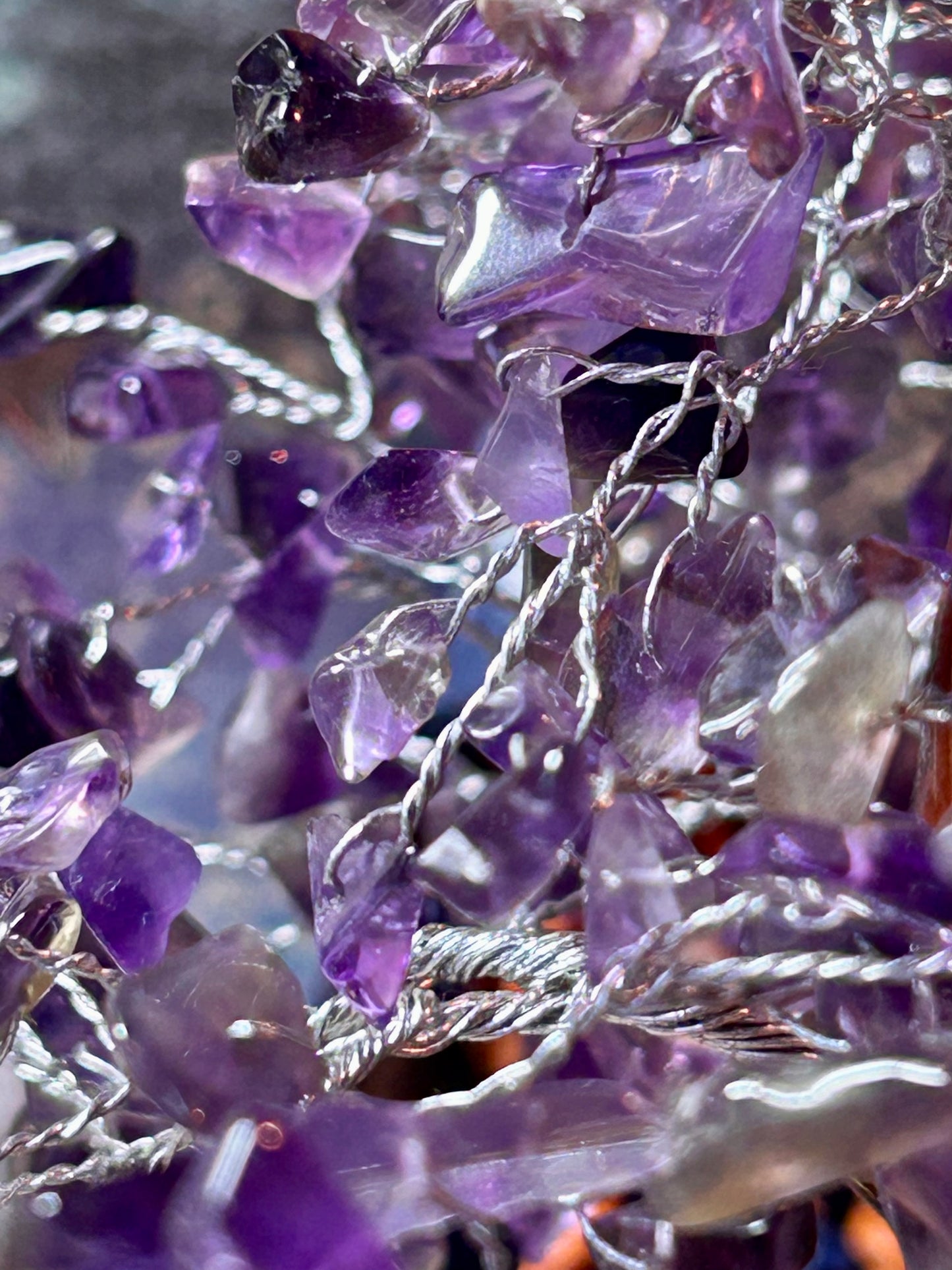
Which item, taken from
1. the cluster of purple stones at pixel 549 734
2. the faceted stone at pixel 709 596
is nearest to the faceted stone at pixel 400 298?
the cluster of purple stones at pixel 549 734

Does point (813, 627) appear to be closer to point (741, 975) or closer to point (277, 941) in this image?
point (741, 975)

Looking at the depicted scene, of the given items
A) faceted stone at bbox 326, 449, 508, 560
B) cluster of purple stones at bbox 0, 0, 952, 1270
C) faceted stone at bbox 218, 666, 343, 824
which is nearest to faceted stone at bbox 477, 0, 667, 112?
cluster of purple stones at bbox 0, 0, 952, 1270

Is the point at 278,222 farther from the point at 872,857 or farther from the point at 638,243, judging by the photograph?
the point at 872,857

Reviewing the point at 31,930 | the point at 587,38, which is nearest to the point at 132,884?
the point at 31,930

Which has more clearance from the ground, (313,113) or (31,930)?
(313,113)

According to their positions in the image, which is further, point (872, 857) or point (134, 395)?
point (134, 395)
